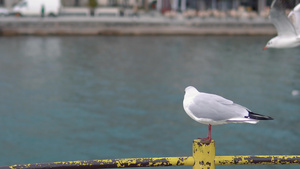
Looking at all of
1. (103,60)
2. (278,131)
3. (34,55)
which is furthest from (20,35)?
(278,131)

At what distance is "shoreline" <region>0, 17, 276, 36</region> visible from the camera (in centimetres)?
3646

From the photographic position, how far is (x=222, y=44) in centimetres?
3338

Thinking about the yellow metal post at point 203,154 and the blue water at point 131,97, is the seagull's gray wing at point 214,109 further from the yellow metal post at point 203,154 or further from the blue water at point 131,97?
the blue water at point 131,97

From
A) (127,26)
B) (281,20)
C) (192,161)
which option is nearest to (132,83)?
(281,20)

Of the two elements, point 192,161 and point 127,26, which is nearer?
point 192,161

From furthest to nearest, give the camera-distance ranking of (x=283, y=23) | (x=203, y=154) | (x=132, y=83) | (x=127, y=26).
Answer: (x=127, y=26)
(x=132, y=83)
(x=283, y=23)
(x=203, y=154)

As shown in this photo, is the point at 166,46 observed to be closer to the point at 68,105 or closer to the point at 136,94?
the point at 136,94

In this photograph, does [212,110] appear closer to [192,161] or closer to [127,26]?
[192,161]

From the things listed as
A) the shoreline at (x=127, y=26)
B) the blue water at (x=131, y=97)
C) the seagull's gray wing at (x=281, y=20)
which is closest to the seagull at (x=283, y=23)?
the seagull's gray wing at (x=281, y=20)

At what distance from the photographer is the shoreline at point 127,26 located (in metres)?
36.5

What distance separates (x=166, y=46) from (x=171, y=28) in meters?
6.21

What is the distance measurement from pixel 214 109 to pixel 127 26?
34697 mm

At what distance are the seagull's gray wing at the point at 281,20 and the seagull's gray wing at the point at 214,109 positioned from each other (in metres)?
1.51

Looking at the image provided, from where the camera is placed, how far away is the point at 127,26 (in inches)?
1460
